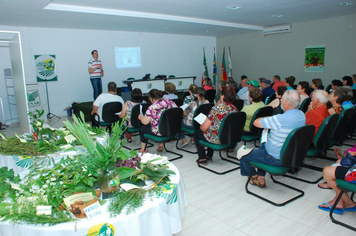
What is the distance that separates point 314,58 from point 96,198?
10.2 metres

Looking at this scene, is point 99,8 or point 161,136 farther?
point 99,8

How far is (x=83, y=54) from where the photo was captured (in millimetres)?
9438

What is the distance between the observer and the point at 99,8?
6582mm

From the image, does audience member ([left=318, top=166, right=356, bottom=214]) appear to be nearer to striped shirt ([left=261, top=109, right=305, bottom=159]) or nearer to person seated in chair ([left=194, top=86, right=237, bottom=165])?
striped shirt ([left=261, top=109, right=305, bottom=159])

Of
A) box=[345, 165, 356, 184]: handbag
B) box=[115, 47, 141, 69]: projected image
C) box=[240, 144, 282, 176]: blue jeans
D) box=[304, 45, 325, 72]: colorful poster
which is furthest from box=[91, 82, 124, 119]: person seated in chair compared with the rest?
box=[304, 45, 325, 72]: colorful poster

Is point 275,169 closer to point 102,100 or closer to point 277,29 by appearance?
point 102,100

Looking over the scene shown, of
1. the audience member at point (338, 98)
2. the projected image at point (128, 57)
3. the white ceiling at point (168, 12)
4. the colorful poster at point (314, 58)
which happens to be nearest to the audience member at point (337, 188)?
the audience member at point (338, 98)

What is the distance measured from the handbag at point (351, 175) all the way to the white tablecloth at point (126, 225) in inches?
60.6

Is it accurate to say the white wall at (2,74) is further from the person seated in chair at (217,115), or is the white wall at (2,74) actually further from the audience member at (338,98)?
the audience member at (338,98)

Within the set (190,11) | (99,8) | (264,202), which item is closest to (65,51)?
(99,8)

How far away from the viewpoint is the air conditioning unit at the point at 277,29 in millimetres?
10117

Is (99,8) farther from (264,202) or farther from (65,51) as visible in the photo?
(264,202)

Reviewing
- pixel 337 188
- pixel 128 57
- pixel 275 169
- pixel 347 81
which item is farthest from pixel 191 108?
pixel 128 57

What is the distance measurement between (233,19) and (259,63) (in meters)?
3.40
